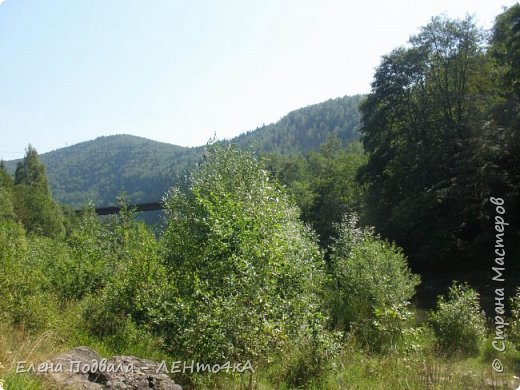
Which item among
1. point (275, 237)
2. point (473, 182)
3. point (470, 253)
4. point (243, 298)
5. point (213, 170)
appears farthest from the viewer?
point (470, 253)

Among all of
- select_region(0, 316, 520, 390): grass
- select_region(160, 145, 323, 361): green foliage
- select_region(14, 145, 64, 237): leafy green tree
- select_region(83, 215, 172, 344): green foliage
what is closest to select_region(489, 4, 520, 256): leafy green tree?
select_region(0, 316, 520, 390): grass

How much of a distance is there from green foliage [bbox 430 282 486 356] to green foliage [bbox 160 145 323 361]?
5900mm

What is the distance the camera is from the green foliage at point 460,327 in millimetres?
14773

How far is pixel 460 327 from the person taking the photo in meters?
15.3

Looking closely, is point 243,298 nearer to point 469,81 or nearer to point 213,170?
point 213,170

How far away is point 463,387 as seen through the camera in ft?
23.9

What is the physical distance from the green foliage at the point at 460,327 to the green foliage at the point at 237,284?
19.4ft

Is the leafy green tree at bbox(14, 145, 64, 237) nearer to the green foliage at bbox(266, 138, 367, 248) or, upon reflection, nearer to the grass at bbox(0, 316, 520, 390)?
the green foliage at bbox(266, 138, 367, 248)

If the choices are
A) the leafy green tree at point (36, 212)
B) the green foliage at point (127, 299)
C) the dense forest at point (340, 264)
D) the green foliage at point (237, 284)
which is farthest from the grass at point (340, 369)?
the leafy green tree at point (36, 212)

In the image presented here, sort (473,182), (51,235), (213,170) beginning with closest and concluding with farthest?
(213,170) < (473,182) < (51,235)

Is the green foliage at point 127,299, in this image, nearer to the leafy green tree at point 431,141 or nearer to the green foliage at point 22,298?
the green foliage at point 22,298

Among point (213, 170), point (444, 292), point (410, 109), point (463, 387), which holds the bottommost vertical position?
point (444, 292)

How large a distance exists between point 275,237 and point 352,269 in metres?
11.5

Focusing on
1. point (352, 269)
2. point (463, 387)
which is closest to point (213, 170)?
point (352, 269)
